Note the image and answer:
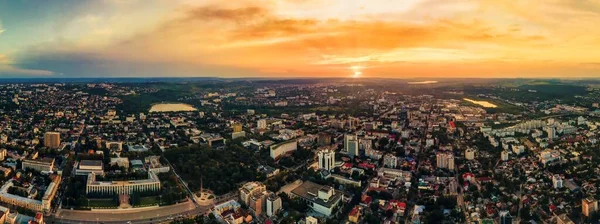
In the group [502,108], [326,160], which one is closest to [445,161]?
[326,160]

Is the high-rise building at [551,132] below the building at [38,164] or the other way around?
the other way around

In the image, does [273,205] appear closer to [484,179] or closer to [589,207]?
[484,179]

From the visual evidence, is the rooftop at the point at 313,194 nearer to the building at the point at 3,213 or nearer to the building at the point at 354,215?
the building at the point at 354,215

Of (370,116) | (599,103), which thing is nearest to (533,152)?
(370,116)

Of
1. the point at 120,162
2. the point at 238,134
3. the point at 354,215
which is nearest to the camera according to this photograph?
the point at 354,215

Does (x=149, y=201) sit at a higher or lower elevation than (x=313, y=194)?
lower

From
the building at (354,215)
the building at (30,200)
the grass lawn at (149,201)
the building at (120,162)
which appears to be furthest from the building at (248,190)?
the building at (120,162)

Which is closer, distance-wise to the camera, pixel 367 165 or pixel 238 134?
pixel 367 165

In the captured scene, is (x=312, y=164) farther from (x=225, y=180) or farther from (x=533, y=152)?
(x=533, y=152)
